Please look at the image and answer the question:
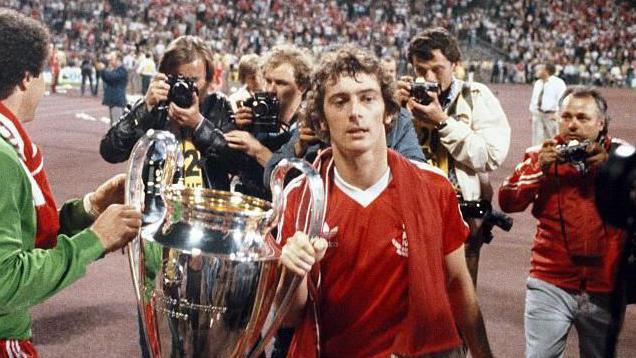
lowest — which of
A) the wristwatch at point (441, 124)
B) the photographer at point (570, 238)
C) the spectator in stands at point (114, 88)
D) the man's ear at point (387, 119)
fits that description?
the spectator in stands at point (114, 88)

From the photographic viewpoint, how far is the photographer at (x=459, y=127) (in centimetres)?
376

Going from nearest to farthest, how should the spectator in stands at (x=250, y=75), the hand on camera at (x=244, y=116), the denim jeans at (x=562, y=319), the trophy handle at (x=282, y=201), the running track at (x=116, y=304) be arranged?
the trophy handle at (x=282, y=201) → the denim jeans at (x=562, y=319) → the hand on camera at (x=244, y=116) → the running track at (x=116, y=304) → the spectator in stands at (x=250, y=75)

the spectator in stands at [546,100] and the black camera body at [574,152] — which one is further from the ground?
the black camera body at [574,152]

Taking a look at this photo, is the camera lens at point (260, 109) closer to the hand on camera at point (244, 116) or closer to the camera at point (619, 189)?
the hand on camera at point (244, 116)

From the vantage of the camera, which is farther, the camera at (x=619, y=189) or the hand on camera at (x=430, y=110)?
the hand on camera at (x=430, y=110)

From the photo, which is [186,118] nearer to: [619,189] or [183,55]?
[183,55]

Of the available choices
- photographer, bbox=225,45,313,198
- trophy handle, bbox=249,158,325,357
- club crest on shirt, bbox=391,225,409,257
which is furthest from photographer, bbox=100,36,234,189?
trophy handle, bbox=249,158,325,357

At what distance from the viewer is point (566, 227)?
3641mm

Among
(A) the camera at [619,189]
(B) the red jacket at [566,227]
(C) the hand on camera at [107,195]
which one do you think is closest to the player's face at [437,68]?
(B) the red jacket at [566,227]

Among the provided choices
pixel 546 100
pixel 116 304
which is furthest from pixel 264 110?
pixel 546 100

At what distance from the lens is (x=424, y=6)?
1812 inches

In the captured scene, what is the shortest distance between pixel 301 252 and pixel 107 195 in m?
1.00

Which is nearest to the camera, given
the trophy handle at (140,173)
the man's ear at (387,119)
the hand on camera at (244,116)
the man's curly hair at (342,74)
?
the trophy handle at (140,173)

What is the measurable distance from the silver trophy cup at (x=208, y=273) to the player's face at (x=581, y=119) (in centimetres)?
213
